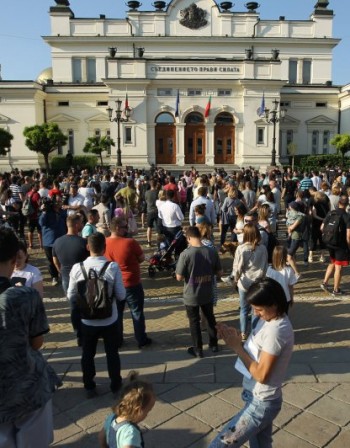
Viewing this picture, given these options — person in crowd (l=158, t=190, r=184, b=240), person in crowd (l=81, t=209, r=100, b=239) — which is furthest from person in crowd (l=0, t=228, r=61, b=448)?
person in crowd (l=158, t=190, r=184, b=240)

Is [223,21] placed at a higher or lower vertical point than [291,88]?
higher

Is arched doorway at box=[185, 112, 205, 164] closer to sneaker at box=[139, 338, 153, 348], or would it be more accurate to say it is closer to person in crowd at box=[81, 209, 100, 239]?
person in crowd at box=[81, 209, 100, 239]

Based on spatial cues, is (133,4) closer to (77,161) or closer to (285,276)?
(77,161)

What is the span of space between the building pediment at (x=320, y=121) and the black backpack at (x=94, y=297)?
1719 inches

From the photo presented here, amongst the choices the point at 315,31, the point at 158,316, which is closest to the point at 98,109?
the point at 315,31

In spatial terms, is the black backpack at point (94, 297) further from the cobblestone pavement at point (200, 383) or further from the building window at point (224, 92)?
the building window at point (224, 92)

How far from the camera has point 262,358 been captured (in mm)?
2957

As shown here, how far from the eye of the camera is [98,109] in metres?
42.5

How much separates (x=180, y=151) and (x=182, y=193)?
23.3 meters

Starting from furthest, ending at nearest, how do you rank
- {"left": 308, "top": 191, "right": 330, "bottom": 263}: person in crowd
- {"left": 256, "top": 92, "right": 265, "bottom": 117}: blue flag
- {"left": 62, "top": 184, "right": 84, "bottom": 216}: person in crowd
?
1. {"left": 256, "top": 92, "right": 265, "bottom": 117}: blue flag
2. {"left": 308, "top": 191, "right": 330, "bottom": 263}: person in crowd
3. {"left": 62, "top": 184, "right": 84, "bottom": 216}: person in crowd

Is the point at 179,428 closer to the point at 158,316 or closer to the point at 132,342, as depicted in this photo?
the point at 132,342

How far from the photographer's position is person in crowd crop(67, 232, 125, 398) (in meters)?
4.71

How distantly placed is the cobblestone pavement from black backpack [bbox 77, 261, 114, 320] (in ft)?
3.48

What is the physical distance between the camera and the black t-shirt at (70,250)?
6598mm
